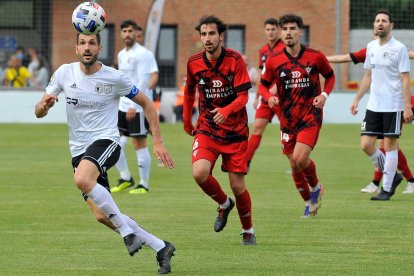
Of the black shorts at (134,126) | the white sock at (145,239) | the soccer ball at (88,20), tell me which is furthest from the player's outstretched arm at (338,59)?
the white sock at (145,239)

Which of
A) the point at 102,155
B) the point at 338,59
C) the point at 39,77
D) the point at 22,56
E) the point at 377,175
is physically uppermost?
the point at 338,59

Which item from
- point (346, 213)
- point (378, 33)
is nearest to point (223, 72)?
point (346, 213)

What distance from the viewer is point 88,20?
922cm

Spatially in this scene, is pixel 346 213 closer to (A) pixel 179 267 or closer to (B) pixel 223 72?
(B) pixel 223 72

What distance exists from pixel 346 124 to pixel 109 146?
23.3 m

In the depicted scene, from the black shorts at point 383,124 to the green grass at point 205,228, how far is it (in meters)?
0.88

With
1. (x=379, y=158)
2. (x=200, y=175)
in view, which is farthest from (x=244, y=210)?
(x=379, y=158)

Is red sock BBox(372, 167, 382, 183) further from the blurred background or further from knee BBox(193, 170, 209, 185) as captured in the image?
the blurred background

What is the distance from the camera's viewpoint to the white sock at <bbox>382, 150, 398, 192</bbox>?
14.5 meters

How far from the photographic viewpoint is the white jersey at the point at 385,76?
14.3 m

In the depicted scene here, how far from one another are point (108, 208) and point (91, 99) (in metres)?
1.05

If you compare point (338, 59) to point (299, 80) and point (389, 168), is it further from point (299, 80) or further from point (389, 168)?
point (299, 80)

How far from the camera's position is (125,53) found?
1595 cm

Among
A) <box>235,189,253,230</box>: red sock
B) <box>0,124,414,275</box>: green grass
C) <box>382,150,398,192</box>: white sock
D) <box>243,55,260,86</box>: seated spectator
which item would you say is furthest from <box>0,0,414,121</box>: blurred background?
<box>235,189,253,230</box>: red sock
